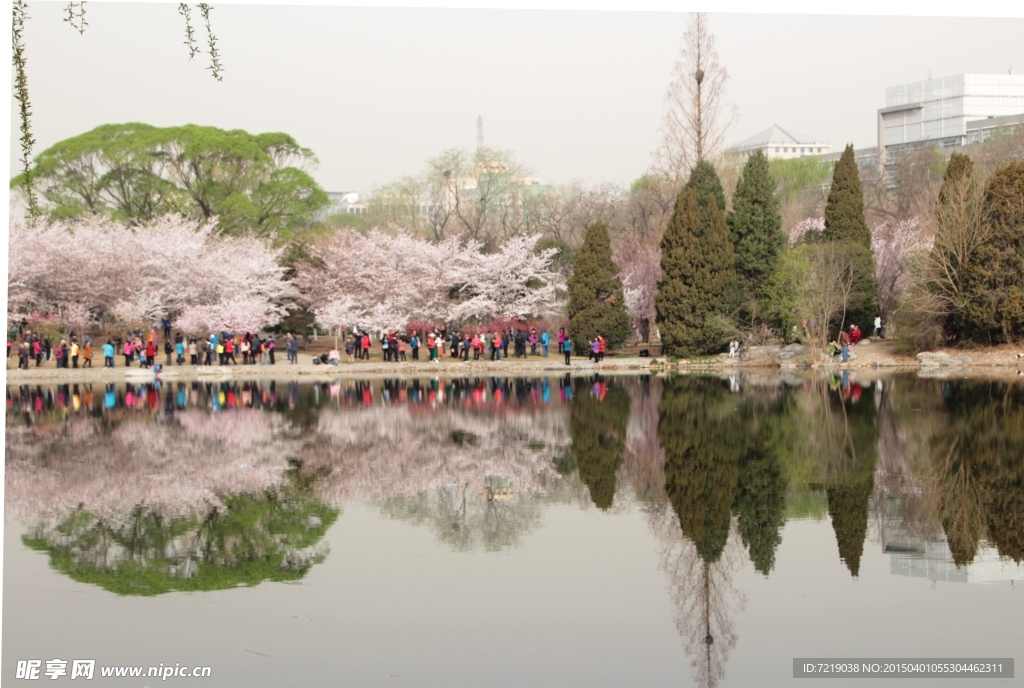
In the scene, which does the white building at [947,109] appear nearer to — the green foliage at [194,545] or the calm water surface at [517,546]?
the calm water surface at [517,546]

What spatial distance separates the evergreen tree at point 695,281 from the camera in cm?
3456

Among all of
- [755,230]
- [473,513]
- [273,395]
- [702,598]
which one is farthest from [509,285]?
[702,598]

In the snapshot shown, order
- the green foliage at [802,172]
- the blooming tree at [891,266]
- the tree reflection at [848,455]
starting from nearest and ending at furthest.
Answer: the tree reflection at [848,455]
the blooming tree at [891,266]
the green foliage at [802,172]

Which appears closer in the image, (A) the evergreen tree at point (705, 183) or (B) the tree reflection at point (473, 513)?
(B) the tree reflection at point (473, 513)

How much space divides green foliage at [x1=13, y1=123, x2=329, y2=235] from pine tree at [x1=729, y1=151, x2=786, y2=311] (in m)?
24.7

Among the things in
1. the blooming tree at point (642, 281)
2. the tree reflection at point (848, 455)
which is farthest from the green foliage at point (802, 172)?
the tree reflection at point (848, 455)

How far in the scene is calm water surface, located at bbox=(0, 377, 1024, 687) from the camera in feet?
27.4

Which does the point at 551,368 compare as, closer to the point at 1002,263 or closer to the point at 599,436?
the point at 1002,263

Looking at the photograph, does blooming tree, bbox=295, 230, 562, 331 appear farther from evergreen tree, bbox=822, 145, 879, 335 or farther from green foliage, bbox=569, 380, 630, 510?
green foliage, bbox=569, 380, 630, 510

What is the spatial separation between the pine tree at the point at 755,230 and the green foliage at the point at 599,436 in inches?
421

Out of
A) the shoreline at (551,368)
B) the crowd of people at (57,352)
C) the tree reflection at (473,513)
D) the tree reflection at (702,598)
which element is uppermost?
the crowd of people at (57,352)

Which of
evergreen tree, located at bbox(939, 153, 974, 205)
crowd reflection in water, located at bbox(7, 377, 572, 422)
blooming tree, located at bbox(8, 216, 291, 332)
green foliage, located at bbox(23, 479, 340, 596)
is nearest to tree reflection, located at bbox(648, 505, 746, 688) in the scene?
green foliage, located at bbox(23, 479, 340, 596)

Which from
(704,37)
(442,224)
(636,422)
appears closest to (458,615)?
(636,422)

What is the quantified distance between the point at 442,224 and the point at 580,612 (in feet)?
127
